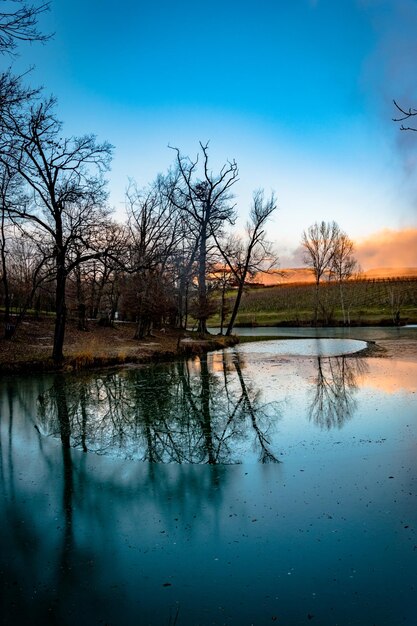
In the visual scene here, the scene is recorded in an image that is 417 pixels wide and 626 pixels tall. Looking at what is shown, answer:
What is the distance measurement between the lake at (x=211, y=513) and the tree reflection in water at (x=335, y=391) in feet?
0.34

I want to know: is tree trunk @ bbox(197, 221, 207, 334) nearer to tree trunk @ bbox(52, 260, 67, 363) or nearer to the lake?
tree trunk @ bbox(52, 260, 67, 363)

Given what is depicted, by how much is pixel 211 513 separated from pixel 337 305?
63.7 metres

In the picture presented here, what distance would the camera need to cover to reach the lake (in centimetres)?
381

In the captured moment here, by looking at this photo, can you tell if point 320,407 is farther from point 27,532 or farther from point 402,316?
point 402,316

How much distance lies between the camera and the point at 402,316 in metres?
55.5

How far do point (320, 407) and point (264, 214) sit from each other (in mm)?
24123

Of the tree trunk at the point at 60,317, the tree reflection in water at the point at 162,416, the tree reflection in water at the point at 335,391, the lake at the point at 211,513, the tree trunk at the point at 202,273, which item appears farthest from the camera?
the tree trunk at the point at 202,273

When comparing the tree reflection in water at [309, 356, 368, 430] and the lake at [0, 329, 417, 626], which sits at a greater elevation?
the tree reflection in water at [309, 356, 368, 430]

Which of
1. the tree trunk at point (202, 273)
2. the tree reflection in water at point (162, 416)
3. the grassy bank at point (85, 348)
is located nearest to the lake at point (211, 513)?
the tree reflection in water at point (162, 416)

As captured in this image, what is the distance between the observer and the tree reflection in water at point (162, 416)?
26.1 feet

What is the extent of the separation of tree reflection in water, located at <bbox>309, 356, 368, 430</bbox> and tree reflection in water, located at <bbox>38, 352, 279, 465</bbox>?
1079 mm

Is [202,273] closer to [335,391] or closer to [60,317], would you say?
[60,317]

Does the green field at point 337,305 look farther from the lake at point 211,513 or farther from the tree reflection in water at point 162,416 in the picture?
the lake at point 211,513

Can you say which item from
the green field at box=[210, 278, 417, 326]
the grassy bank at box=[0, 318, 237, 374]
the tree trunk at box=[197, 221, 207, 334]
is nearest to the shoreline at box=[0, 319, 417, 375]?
the grassy bank at box=[0, 318, 237, 374]
